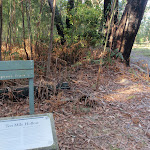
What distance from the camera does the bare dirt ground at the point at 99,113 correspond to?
2.28 metres

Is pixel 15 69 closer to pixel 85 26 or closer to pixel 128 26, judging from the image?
pixel 85 26

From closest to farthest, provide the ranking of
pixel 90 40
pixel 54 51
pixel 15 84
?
pixel 15 84 → pixel 54 51 → pixel 90 40

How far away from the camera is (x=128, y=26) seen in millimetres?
5980

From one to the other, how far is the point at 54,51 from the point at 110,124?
3905mm

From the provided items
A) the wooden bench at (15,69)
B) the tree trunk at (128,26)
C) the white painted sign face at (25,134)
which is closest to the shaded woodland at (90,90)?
the tree trunk at (128,26)

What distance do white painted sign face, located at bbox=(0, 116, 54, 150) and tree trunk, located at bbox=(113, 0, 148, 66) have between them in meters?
5.39

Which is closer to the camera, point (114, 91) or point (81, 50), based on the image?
point (114, 91)

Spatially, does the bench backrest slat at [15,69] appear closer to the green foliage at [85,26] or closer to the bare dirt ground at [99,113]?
the bare dirt ground at [99,113]

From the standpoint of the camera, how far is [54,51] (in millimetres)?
5836

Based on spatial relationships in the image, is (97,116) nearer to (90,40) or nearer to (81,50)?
(81,50)

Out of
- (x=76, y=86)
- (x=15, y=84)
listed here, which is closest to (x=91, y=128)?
(x=76, y=86)

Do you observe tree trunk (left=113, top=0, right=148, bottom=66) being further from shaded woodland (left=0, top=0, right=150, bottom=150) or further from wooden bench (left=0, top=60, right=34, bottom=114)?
wooden bench (left=0, top=60, right=34, bottom=114)

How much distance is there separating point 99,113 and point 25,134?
1.82 meters

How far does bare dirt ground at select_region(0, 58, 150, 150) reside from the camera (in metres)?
2.28
